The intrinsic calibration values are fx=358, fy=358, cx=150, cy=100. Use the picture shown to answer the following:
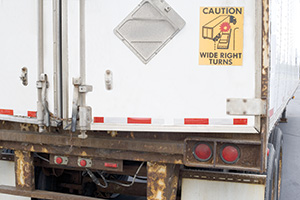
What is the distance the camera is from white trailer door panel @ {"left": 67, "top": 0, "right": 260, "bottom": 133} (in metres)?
2.66

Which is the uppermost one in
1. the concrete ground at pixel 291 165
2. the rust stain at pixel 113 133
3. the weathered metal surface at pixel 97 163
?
the rust stain at pixel 113 133

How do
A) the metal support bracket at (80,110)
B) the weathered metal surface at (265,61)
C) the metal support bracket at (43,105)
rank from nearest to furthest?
the weathered metal surface at (265,61)
the metal support bracket at (80,110)
the metal support bracket at (43,105)

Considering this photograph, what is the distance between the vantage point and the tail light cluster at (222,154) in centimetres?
278

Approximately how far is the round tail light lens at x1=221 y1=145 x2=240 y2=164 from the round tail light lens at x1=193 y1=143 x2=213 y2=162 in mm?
102

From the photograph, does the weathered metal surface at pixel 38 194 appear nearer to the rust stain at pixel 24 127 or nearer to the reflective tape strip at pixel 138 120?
the rust stain at pixel 24 127

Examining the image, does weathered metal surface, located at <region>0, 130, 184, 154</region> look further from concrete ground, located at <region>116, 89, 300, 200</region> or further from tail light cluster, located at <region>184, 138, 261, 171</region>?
concrete ground, located at <region>116, 89, 300, 200</region>

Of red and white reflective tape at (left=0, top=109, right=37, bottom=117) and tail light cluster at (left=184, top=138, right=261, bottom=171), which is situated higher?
red and white reflective tape at (left=0, top=109, right=37, bottom=117)

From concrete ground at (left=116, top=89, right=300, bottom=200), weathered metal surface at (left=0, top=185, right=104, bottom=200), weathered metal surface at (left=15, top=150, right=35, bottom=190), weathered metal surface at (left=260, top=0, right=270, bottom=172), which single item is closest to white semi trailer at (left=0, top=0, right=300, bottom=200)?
weathered metal surface at (left=260, top=0, right=270, bottom=172)

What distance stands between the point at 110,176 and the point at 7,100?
172 cm

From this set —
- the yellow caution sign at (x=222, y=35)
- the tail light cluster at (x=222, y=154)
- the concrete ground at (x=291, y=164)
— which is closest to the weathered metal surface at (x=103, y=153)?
the tail light cluster at (x=222, y=154)

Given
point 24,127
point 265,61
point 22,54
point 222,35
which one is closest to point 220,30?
point 222,35

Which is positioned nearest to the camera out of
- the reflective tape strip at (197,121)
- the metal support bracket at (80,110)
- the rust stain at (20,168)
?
the reflective tape strip at (197,121)

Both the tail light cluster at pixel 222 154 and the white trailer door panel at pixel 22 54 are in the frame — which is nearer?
the tail light cluster at pixel 222 154

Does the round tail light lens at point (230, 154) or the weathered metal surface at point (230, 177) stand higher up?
the round tail light lens at point (230, 154)
